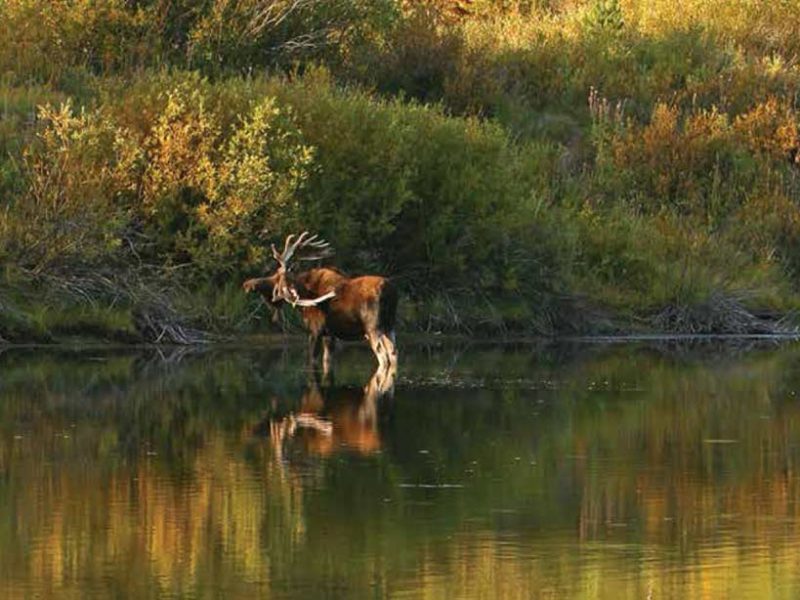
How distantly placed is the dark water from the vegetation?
9.30 ft

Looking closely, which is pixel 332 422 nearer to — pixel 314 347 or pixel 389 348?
pixel 389 348

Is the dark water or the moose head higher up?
the dark water

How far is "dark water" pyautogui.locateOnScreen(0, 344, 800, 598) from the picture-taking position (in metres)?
13.2

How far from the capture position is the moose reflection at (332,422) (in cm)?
1934

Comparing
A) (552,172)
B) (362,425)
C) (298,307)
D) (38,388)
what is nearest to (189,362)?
(298,307)

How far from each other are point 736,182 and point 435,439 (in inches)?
803

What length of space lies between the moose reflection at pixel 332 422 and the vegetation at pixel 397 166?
18.1ft

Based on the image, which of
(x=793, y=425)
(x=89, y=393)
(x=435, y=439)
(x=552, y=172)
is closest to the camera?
(x=435, y=439)

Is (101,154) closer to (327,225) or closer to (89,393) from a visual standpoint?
(327,225)

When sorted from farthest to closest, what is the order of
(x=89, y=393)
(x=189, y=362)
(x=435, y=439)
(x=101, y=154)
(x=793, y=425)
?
(x=101, y=154)
(x=189, y=362)
(x=89, y=393)
(x=793, y=425)
(x=435, y=439)

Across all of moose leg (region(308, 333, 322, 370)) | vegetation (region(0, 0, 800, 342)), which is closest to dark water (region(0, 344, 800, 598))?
moose leg (region(308, 333, 322, 370))

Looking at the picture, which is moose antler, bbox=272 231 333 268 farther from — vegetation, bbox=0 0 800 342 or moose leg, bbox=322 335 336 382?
moose leg, bbox=322 335 336 382

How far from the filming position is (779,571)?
1355cm

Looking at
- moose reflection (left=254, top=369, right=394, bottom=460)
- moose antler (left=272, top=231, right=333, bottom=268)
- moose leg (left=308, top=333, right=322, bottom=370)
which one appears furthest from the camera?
moose antler (left=272, top=231, right=333, bottom=268)
